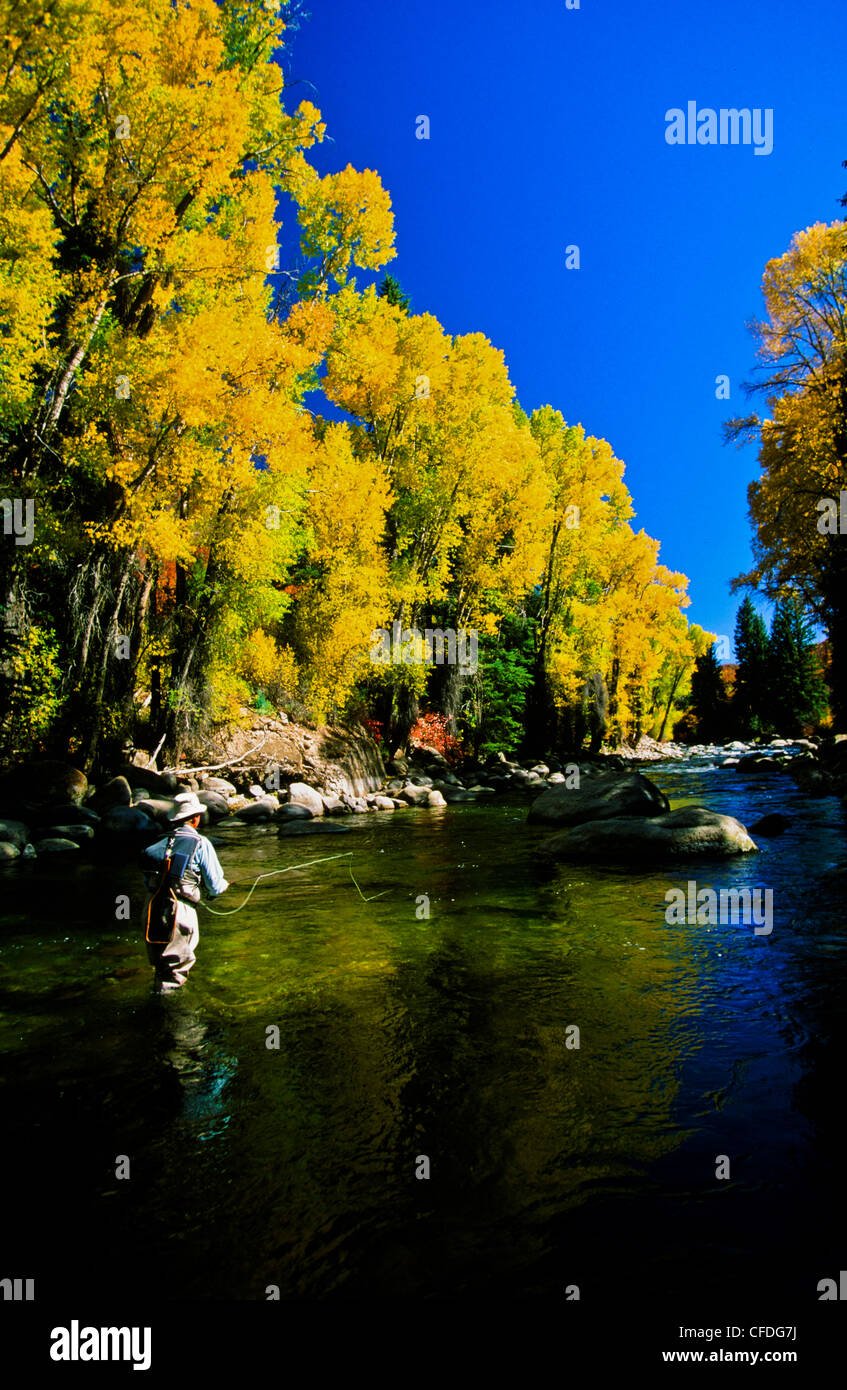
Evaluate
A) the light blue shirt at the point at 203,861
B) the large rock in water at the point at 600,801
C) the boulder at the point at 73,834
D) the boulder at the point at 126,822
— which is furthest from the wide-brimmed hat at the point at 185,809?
the large rock in water at the point at 600,801

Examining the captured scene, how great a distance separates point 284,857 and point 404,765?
38.2 feet

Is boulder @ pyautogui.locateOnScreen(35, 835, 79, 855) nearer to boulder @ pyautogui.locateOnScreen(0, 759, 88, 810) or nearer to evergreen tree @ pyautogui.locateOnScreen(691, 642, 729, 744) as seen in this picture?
boulder @ pyautogui.locateOnScreen(0, 759, 88, 810)

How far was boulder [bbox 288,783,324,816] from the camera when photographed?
16797 millimetres

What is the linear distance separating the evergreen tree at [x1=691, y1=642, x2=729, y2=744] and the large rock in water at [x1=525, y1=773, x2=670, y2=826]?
49279 millimetres

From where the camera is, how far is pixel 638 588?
39062 mm

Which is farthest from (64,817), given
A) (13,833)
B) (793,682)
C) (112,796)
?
(793,682)

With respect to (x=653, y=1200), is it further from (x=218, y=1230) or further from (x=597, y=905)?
(x=597, y=905)

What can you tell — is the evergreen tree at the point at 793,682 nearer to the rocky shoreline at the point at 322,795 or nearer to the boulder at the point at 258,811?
the rocky shoreline at the point at 322,795

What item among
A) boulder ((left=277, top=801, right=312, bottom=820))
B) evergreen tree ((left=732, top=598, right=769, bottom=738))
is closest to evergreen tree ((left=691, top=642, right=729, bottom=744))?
evergreen tree ((left=732, top=598, right=769, bottom=738))

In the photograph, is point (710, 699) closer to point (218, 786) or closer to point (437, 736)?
point (437, 736)

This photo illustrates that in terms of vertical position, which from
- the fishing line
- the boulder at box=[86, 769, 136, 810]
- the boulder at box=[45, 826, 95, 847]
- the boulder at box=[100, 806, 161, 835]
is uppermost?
the boulder at box=[86, 769, 136, 810]

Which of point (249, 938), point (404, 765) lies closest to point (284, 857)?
point (249, 938)

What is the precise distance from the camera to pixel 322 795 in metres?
18.2

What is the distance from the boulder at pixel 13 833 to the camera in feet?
35.9
